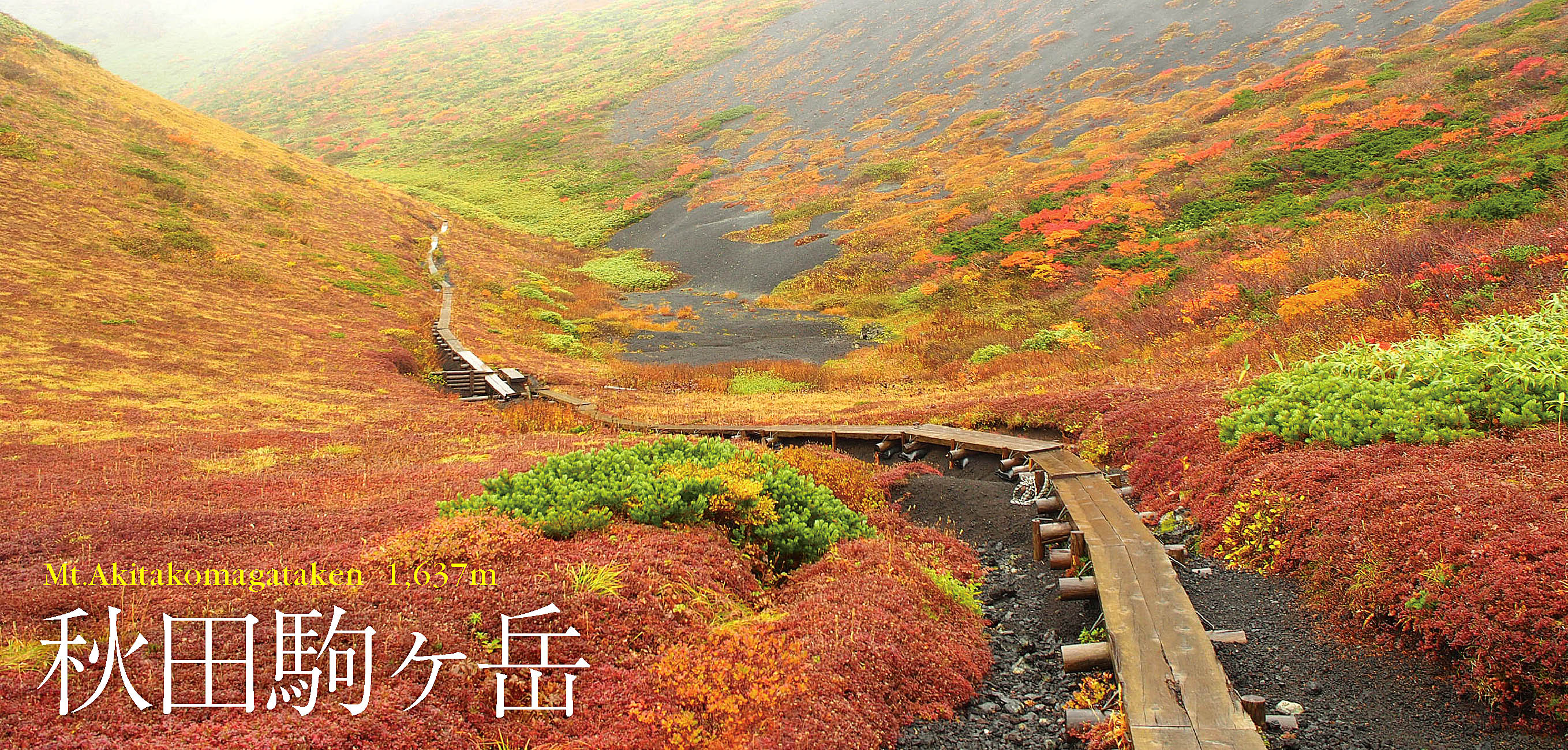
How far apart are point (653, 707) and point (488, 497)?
3.24 meters

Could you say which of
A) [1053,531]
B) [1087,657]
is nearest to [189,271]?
[1053,531]

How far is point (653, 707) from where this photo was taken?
4.63 meters

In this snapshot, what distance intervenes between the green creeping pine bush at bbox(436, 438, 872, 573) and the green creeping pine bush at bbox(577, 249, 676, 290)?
37118 mm

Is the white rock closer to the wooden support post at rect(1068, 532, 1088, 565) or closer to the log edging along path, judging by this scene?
the log edging along path

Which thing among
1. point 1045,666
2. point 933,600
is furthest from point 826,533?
point 1045,666

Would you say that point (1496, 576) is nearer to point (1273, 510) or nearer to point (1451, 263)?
point (1273, 510)

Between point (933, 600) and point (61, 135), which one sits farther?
point (61, 135)

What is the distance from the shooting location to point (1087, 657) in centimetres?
531

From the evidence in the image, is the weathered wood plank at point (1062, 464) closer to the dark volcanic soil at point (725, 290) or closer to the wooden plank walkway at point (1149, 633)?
the wooden plank walkway at point (1149, 633)

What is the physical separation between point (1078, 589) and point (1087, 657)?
3.29ft

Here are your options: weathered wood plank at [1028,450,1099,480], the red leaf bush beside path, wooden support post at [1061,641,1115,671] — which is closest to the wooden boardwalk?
weathered wood plank at [1028,450,1099,480]

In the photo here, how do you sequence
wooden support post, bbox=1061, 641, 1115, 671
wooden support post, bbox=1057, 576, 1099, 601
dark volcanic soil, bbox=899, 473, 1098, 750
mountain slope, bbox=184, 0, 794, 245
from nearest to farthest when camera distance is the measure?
dark volcanic soil, bbox=899, 473, 1098, 750
wooden support post, bbox=1061, 641, 1115, 671
wooden support post, bbox=1057, 576, 1099, 601
mountain slope, bbox=184, 0, 794, 245

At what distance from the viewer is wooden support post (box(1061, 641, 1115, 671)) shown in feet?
17.4

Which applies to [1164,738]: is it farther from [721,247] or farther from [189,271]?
[721,247]
